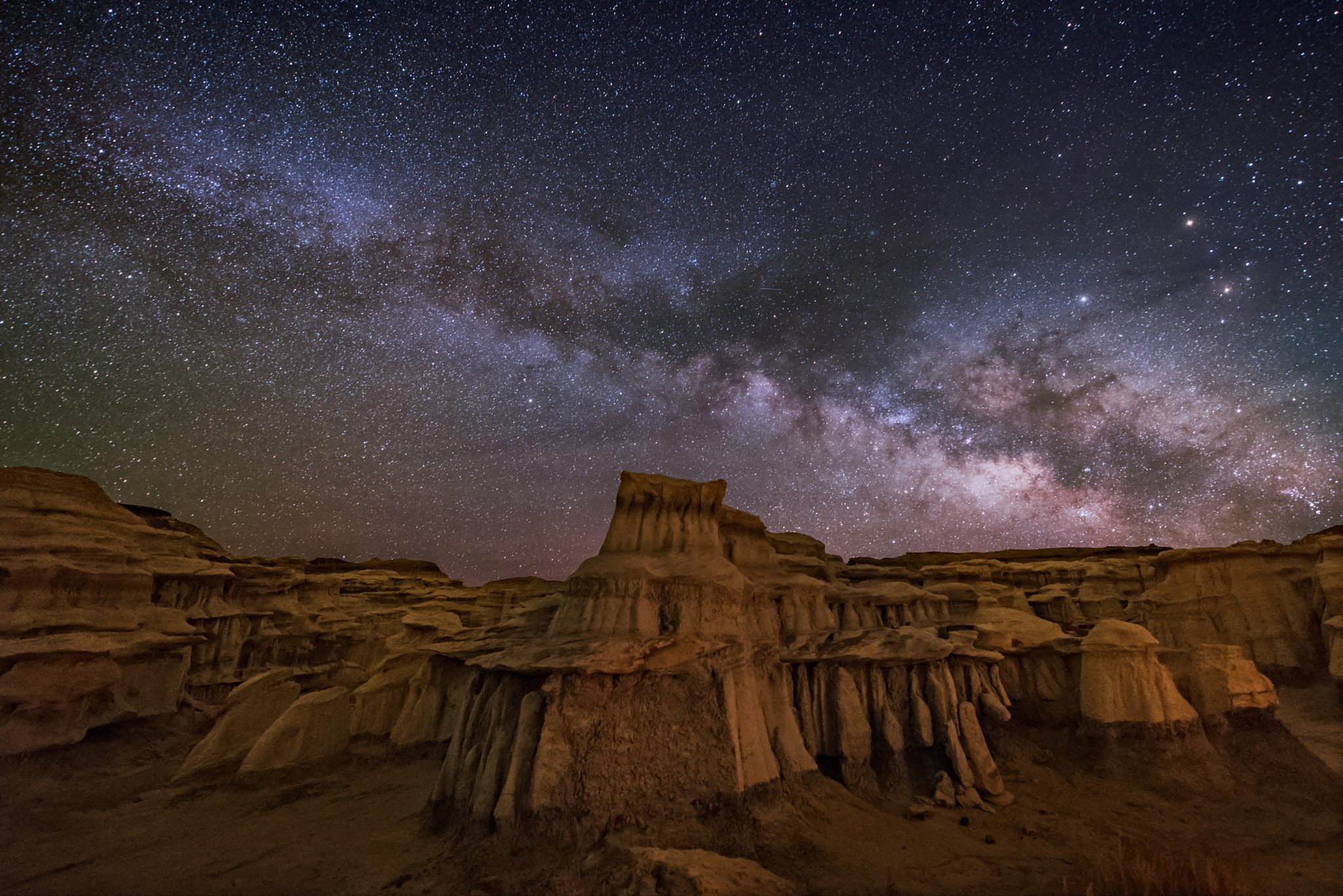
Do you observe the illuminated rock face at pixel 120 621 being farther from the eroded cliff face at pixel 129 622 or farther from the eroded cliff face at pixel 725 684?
the eroded cliff face at pixel 725 684

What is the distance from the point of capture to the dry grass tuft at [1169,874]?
10359 mm

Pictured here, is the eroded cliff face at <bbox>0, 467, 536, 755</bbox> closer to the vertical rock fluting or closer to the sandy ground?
the sandy ground

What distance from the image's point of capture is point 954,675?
19.5m

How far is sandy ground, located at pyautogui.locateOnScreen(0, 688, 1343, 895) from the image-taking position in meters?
11.8

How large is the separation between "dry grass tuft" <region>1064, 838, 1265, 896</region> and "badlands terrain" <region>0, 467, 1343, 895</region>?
0.12m

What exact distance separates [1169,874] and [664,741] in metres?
10.6

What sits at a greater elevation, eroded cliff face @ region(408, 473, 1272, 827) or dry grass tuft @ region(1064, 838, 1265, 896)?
eroded cliff face @ region(408, 473, 1272, 827)

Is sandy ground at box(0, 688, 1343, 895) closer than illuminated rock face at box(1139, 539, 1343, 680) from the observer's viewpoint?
Yes

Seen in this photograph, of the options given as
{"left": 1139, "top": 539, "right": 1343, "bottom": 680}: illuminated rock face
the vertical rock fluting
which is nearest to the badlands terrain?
the vertical rock fluting

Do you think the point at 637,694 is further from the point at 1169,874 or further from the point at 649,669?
the point at 1169,874

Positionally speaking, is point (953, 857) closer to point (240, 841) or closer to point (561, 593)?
point (561, 593)

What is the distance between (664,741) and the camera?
13.7 metres

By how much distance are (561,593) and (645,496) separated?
4.53 m

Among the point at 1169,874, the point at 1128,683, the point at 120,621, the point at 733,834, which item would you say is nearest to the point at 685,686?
the point at 733,834
